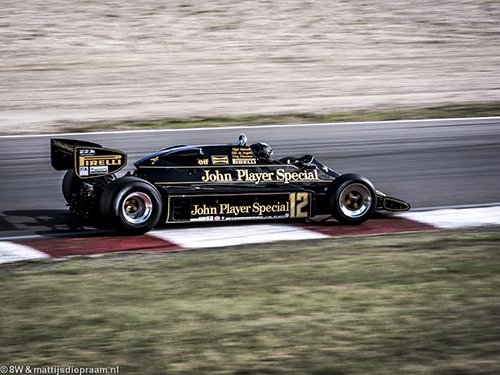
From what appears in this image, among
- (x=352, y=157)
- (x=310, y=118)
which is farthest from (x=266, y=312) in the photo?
(x=310, y=118)

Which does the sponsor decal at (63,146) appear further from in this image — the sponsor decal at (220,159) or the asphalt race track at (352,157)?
the sponsor decal at (220,159)

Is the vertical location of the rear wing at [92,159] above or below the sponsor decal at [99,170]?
above

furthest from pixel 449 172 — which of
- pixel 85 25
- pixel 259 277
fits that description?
pixel 85 25

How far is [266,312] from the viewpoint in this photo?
569 cm

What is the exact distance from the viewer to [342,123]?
1752 centimetres

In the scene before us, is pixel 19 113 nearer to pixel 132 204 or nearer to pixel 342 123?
pixel 342 123

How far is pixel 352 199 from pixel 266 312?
4189mm

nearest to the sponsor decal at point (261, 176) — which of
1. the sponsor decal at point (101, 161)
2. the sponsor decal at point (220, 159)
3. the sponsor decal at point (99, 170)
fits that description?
the sponsor decal at point (220, 159)

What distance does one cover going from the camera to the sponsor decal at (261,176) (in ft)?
30.9

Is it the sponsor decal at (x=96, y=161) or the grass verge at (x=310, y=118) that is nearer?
the sponsor decal at (x=96, y=161)

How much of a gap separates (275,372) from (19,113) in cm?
1558

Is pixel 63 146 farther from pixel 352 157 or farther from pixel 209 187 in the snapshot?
pixel 352 157

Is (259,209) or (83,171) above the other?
(83,171)

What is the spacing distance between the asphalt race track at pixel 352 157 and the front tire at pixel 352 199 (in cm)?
163
